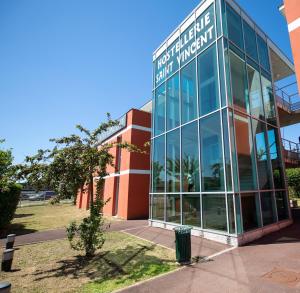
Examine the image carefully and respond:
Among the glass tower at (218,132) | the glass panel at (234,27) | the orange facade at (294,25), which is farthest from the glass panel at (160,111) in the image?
the orange facade at (294,25)

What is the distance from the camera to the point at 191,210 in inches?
424

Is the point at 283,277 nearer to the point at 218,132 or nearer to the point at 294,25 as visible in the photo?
the point at 218,132

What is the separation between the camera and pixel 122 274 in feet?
20.3

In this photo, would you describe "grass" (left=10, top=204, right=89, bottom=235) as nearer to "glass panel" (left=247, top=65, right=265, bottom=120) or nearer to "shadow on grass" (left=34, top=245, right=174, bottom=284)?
"shadow on grass" (left=34, top=245, right=174, bottom=284)

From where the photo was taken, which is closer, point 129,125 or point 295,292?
point 295,292

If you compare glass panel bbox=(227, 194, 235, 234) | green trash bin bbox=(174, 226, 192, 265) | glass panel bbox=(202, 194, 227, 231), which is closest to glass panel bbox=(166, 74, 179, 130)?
glass panel bbox=(202, 194, 227, 231)

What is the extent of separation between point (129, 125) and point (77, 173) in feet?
37.8

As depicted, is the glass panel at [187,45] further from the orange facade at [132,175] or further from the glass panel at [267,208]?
the glass panel at [267,208]

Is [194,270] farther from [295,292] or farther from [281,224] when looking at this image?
[281,224]

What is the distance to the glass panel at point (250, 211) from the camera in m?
9.05

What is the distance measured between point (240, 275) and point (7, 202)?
46.2 ft

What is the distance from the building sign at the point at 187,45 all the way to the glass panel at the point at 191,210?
8325mm

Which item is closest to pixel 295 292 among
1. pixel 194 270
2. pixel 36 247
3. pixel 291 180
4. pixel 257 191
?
pixel 194 270

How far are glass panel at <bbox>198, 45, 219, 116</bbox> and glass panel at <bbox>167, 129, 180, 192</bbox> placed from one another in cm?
256
